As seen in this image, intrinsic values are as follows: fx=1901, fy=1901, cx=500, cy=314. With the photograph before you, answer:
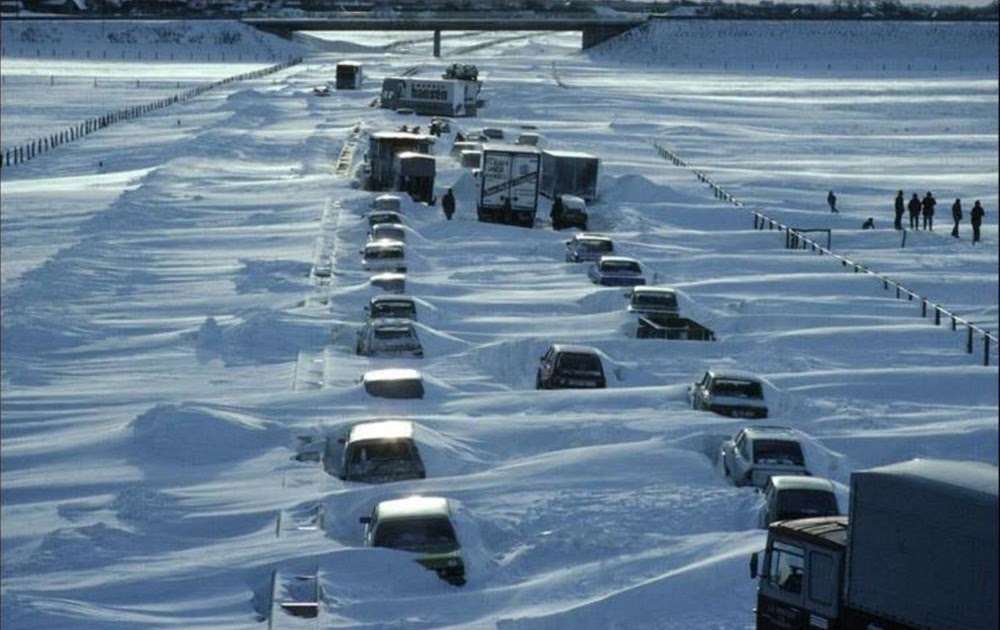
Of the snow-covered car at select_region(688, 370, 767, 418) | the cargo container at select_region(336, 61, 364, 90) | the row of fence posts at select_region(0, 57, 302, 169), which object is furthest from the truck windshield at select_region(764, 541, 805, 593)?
the cargo container at select_region(336, 61, 364, 90)

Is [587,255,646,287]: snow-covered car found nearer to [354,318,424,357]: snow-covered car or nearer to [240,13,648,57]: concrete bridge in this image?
[354,318,424,357]: snow-covered car

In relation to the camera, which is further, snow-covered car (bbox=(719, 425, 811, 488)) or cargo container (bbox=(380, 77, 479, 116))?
cargo container (bbox=(380, 77, 479, 116))

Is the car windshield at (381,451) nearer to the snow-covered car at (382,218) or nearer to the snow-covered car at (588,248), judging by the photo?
the snow-covered car at (588,248)

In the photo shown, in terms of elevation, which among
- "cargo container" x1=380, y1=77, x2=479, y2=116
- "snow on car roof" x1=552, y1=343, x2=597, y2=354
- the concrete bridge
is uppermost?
the concrete bridge

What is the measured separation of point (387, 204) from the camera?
40.3 m

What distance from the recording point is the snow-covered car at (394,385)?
21344 mm

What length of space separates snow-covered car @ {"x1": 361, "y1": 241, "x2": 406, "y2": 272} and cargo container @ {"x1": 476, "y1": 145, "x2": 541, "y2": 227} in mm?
7097

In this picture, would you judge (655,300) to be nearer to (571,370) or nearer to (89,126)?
(571,370)

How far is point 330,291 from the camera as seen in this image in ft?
98.2

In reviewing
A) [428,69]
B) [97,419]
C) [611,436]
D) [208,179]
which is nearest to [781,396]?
[611,436]

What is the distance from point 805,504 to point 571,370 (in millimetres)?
7345

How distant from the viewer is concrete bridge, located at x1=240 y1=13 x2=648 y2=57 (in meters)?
96.7

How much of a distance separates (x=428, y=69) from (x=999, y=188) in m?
98.6

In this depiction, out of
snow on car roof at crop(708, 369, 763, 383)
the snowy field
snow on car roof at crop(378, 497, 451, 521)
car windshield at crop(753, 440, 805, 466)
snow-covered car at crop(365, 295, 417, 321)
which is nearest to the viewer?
the snowy field
